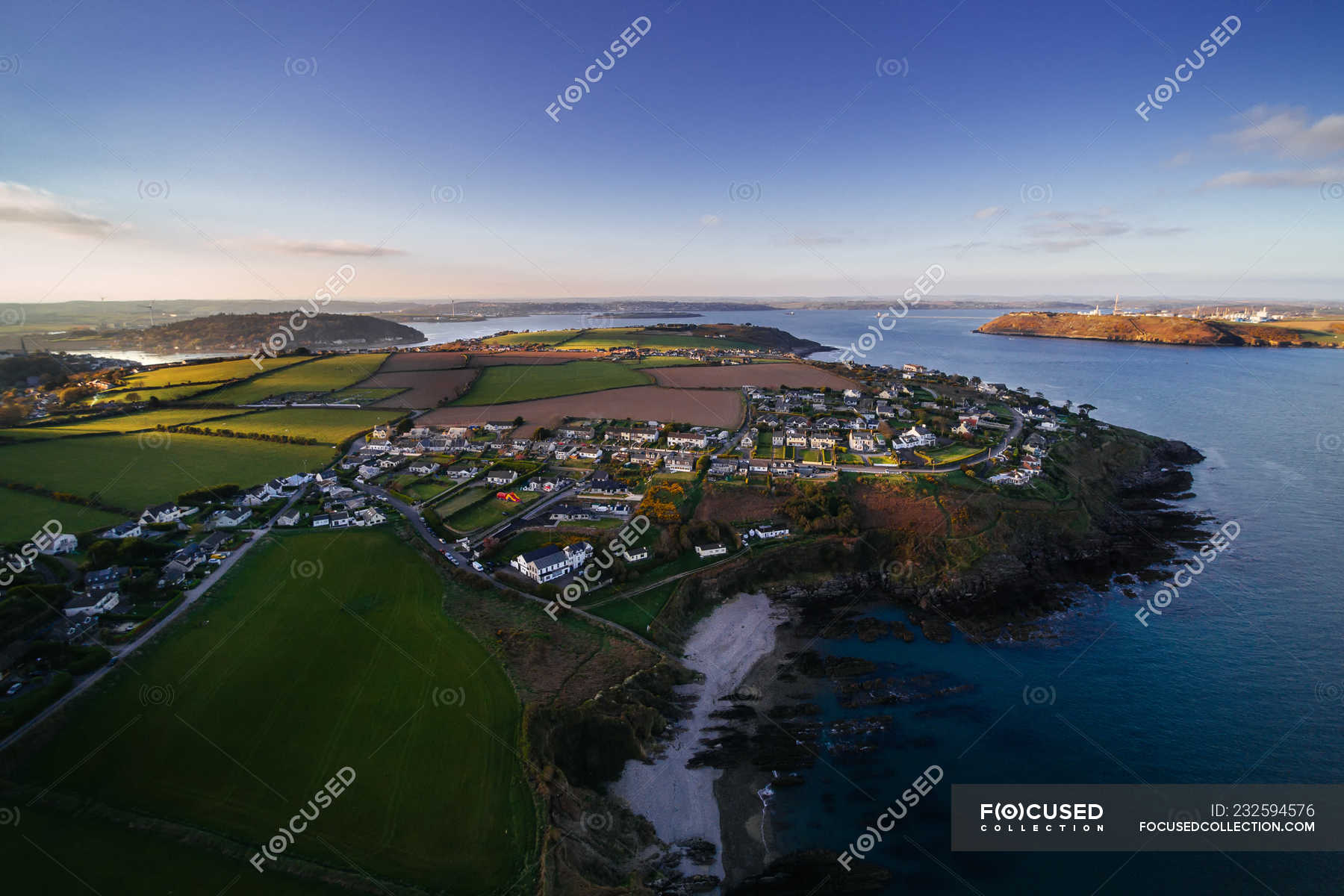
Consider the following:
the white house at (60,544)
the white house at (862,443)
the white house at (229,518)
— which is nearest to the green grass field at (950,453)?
the white house at (862,443)

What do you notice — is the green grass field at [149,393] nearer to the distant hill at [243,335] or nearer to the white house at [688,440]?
the white house at [688,440]

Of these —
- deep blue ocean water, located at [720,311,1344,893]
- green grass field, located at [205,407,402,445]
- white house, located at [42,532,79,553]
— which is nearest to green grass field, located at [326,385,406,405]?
green grass field, located at [205,407,402,445]

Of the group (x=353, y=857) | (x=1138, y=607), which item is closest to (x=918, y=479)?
(x=1138, y=607)

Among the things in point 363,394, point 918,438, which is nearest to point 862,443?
point 918,438

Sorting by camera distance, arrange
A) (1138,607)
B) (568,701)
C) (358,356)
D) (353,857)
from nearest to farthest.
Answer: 1. (353,857)
2. (568,701)
3. (1138,607)
4. (358,356)

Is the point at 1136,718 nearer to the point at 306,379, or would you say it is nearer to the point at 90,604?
the point at 90,604

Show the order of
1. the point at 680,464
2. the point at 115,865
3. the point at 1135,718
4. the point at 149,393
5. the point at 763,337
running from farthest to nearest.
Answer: the point at 763,337 → the point at 149,393 → the point at 680,464 → the point at 1135,718 → the point at 115,865

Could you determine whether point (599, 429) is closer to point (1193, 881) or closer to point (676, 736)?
point (676, 736)
